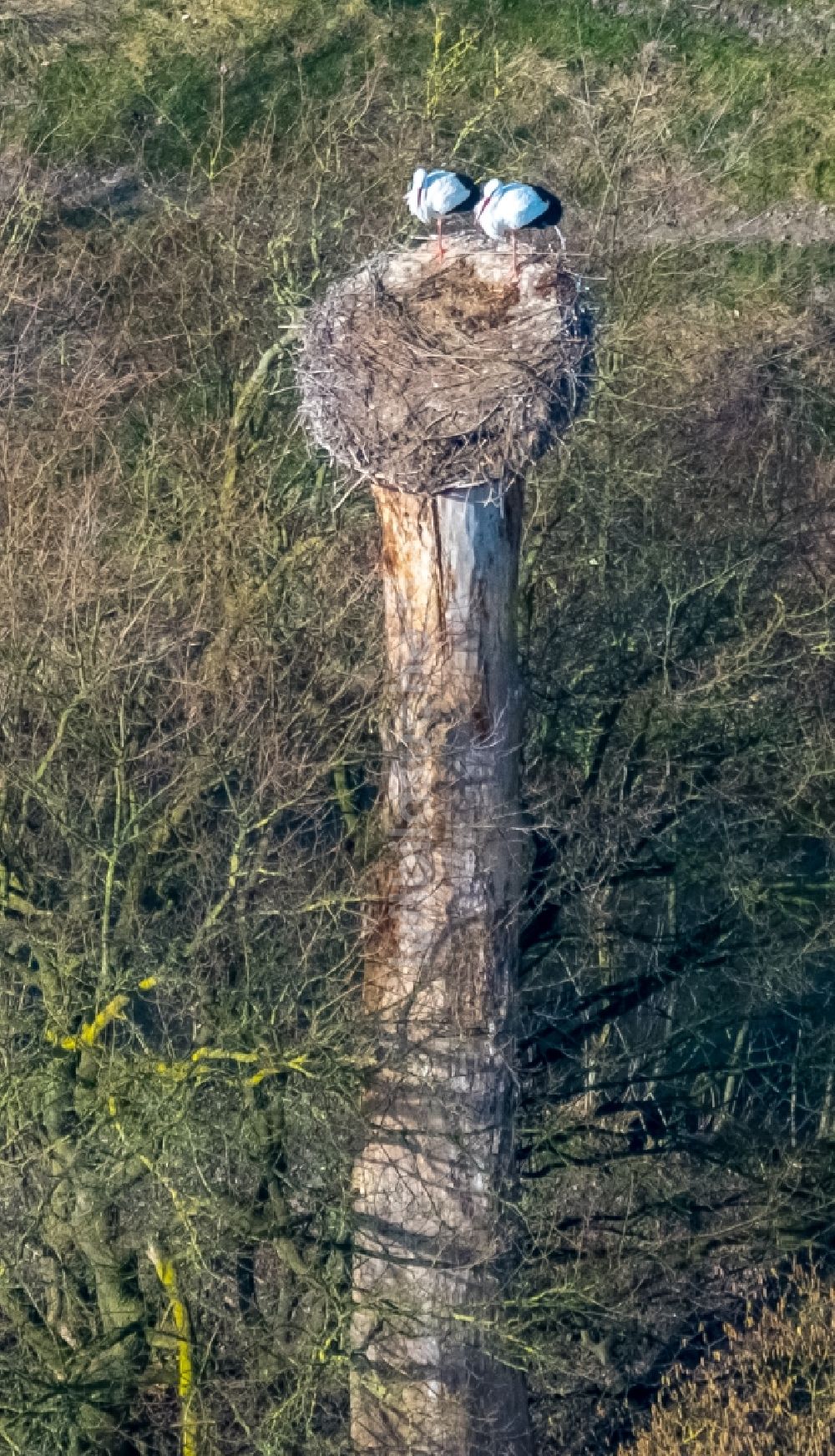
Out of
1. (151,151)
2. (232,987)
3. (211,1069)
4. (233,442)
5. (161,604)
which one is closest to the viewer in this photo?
(211,1069)

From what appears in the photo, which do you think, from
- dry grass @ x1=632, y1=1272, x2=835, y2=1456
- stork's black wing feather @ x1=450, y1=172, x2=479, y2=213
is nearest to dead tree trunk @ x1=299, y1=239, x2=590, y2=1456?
stork's black wing feather @ x1=450, y1=172, x2=479, y2=213

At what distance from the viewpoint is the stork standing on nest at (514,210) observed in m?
7.99

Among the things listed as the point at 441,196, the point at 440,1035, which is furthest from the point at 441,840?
the point at 441,196

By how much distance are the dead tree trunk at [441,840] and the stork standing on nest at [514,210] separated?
0.16m

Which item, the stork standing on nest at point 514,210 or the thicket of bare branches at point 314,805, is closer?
Answer: the stork standing on nest at point 514,210

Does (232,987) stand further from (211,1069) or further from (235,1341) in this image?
(235,1341)

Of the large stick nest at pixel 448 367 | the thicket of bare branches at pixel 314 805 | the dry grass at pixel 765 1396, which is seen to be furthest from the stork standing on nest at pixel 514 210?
the dry grass at pixel 765 1396

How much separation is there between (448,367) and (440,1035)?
110 inches

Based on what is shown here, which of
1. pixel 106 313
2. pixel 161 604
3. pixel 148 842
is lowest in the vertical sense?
pixel 148 842

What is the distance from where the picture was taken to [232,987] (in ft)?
29.0

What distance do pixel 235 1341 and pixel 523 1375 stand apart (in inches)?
52.9

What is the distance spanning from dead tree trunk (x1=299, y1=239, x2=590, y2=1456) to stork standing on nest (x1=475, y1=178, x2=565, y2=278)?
0.16m

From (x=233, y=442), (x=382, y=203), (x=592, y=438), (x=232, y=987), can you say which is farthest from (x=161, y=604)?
(x=382, y=203)

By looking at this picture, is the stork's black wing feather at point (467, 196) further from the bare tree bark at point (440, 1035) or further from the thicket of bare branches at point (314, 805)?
the thicket of bare branches at point (314, 805)
